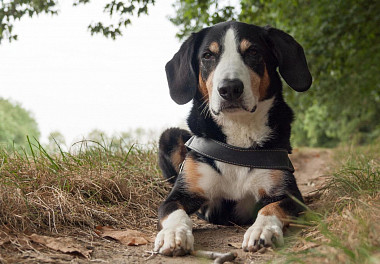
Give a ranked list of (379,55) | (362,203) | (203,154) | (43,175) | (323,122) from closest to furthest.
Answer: (362,203) → (203,154) → (43,175) → (379,55) → (323,122)

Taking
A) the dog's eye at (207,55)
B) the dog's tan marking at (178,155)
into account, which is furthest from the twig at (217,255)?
the dog's tan marking at (178,155)

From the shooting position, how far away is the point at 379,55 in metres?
9.26

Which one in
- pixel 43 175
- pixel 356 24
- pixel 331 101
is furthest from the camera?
pixel 331 101

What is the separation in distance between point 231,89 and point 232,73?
11cm

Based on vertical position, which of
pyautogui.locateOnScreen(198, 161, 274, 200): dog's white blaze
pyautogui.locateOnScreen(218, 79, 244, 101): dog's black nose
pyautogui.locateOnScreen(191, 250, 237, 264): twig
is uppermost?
pyautogui.locateOnScreen(218, 79, 244, 101): dog's black nose

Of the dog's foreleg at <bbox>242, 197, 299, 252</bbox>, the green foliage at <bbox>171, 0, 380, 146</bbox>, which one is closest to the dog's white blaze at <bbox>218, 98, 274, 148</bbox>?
the dog's foreleg at <bbox>242, 197, 299, 252</bbox>

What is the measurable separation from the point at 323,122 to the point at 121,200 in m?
10.8

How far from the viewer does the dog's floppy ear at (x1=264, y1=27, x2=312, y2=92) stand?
10.6ft

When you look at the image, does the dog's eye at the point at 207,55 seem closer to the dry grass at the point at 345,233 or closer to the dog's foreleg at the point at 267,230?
the dog's foreleg at the point at 267,230

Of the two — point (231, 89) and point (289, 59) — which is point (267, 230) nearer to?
point (231, 89)

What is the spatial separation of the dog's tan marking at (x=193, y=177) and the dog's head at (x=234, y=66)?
1.47ft

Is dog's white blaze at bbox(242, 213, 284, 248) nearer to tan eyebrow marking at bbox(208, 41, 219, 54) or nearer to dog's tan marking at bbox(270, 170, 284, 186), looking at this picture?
dog's tan marking at bbox(270, 170, 284, 186)

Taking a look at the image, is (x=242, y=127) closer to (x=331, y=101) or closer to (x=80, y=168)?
(x=80, y=168)

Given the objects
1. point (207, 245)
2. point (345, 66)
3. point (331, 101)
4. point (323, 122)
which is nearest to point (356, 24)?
point (345, 66)
